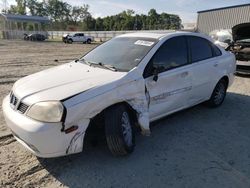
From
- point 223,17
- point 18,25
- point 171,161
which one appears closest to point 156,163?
point 171,161

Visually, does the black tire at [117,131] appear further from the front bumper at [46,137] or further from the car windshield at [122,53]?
the car windshield at [122,53]

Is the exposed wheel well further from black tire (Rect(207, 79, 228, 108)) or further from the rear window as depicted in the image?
black tire (Rect(207, 79, 228, 108))

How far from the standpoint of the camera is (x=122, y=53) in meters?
4.53

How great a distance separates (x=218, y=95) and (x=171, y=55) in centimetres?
194

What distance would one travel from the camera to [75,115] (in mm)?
3242

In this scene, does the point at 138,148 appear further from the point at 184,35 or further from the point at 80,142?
the point at 184,35

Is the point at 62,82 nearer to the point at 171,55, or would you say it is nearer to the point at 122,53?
the point at 122,53

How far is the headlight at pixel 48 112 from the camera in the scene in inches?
125

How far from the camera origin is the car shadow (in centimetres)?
335

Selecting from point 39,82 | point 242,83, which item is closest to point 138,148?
point 39,82

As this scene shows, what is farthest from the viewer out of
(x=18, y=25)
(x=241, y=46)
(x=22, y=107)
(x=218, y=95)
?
(x=18, y=25)

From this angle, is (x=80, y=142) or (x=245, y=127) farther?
(x=245, y=127)

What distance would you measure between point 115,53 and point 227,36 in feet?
25.1

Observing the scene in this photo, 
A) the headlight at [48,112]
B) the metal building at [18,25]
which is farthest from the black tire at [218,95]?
the metal building at [18,25]
